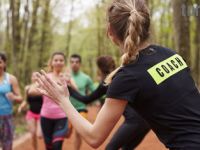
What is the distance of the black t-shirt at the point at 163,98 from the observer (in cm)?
289

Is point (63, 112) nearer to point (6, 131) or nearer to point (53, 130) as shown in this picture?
point (53, 130)

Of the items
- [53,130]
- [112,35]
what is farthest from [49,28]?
[112,35]

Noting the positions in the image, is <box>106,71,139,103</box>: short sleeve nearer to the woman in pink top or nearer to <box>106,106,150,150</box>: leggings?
<box>106,106,150,150</box>: leggings

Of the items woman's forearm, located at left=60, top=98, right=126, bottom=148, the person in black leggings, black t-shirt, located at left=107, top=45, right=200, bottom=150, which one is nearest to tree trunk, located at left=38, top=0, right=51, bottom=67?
the person in black leggings

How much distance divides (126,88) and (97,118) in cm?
30

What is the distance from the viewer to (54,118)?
27.8 ft

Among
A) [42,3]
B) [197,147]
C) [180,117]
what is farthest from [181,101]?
[42,3]

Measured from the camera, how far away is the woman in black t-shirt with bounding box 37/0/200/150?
9.51ft

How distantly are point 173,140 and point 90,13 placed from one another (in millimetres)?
40939

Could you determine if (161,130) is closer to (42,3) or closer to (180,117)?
(180,117)

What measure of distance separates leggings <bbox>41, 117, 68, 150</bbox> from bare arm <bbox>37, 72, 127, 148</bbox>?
5.05 m

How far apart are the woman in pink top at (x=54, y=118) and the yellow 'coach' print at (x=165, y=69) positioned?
5.40m

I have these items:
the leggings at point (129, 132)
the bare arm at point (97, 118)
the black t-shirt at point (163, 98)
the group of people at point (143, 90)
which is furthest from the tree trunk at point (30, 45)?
the black t-shirt at point (163, 98)

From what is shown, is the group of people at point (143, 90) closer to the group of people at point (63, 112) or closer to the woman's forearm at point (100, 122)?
the woman's forearm at point (100, 122)
